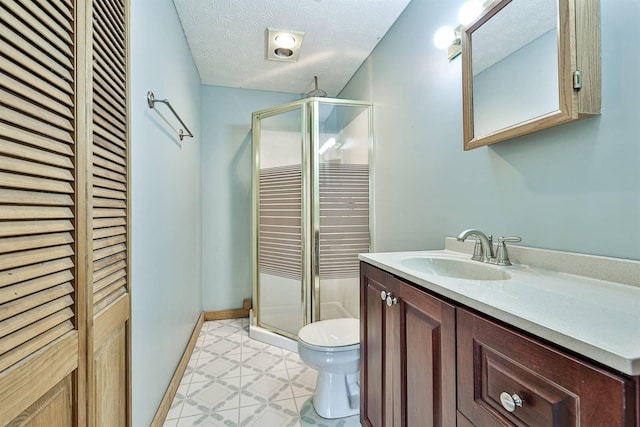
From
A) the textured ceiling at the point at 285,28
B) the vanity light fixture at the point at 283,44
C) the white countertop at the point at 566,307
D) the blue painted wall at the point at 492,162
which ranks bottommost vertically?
the white countertop at the point at 566,307

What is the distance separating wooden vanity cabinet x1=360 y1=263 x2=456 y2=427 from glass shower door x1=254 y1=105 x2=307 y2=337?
44.3 inches

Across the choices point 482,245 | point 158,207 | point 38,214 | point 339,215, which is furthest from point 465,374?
point 339,215

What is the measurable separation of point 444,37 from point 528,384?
1.61 meters

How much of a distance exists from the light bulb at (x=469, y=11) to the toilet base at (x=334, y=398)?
1.87 metres

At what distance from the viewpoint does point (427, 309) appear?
33.4 inches

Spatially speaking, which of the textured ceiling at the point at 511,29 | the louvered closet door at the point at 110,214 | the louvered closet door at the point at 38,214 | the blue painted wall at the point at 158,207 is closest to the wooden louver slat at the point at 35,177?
the louvered closet door at the point at 38,214

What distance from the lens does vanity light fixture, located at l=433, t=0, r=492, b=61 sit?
1295mm

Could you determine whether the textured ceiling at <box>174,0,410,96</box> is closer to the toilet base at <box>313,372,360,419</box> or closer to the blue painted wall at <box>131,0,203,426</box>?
the blue painted wall at <box>131,0,203,426</box>

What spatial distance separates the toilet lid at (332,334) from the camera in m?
1.54

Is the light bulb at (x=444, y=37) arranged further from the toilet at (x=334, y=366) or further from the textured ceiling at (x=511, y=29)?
the toilet at (x=334, y=366)

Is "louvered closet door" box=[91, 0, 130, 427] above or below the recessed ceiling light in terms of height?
below

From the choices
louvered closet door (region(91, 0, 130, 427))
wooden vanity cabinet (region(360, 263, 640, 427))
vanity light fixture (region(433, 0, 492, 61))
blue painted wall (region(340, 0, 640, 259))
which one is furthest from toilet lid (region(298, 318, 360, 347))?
vanity light fixture (region(433, 0, 492, 61))

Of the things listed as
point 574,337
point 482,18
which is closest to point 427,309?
point 574,337

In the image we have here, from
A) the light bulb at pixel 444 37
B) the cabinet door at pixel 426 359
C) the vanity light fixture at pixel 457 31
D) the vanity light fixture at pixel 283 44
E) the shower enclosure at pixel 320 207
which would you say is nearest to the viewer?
the cabinet door at pixel 426 359
